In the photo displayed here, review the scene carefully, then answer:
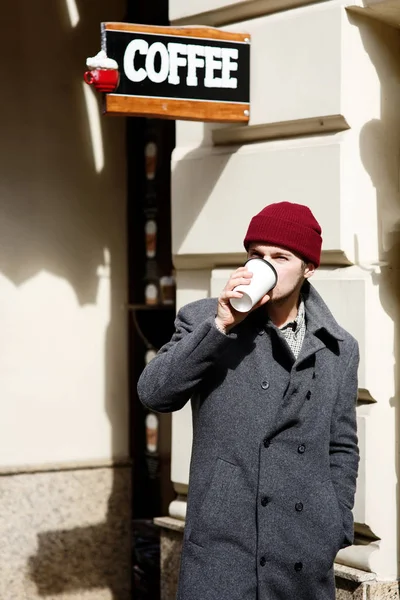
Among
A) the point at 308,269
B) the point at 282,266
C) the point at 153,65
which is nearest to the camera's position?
the point at 282,266

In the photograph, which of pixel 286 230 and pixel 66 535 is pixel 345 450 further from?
pixel 66 535

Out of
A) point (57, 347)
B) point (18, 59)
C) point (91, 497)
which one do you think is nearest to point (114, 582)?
point (91, 497)

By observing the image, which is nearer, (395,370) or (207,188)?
(395,370)

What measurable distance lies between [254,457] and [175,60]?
1.96 meters

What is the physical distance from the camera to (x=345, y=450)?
356 centimetres

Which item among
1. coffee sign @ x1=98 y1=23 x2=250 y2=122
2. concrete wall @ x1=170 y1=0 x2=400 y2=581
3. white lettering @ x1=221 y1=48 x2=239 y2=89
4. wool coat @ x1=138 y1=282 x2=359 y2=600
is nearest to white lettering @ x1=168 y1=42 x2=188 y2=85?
coffee sign @ x1=98 y1=23 x2=250 y2=122

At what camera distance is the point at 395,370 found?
4676 millimetres

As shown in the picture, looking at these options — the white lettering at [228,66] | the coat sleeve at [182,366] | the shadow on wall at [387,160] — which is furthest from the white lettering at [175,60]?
the coat sleeve at [182,366]

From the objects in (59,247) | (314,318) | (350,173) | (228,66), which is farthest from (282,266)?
(59,247)

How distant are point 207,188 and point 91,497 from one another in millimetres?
2057

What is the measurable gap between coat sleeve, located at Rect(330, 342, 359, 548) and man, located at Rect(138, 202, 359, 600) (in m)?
0.04

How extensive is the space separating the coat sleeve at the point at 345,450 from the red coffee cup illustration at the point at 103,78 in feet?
5.36

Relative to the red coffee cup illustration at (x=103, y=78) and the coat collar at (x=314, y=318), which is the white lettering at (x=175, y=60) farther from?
the coat collar at (x=314, y=318)

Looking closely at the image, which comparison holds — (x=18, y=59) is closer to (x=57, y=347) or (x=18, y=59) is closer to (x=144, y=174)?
(x=144, y=174)
